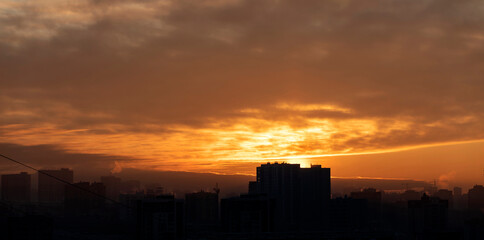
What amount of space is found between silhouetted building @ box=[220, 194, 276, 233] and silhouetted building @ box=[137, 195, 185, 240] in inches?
353

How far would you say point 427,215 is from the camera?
295 feet

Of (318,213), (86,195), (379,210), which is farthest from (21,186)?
(379,210)

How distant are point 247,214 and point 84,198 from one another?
4852cm

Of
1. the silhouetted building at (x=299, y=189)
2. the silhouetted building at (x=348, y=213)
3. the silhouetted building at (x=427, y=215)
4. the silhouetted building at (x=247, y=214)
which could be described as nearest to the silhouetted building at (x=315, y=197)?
the silhouetted building at (x=299, y=189)

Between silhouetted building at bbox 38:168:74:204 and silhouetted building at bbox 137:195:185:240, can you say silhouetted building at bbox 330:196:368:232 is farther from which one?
silhouetted building at bbox 38:168:74:204

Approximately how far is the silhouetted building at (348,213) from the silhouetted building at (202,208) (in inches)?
767

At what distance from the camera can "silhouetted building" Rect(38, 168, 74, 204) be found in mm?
116012

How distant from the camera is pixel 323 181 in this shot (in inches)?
4097

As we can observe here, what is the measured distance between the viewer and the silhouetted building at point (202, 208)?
269ft

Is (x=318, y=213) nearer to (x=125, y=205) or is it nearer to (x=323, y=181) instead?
(x=323, y=181)

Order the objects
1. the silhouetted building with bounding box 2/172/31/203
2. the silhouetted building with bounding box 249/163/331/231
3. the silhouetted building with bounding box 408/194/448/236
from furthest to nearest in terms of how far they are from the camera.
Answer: the silhouetted building with bounding box 2/172/31/203
the silhouetted building with bounding box 249/163/331/231
the silhouetted building with bounding box 408/194/448/236

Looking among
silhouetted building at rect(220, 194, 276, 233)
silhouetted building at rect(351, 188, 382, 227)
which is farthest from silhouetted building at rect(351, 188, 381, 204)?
silhouetted building at rect(220, 194, 276, 233)

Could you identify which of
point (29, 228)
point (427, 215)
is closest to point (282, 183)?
point (427, 215)

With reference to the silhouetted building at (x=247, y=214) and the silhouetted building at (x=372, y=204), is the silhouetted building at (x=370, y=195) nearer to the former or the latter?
the silhouetted building at (x=372, y=204)
